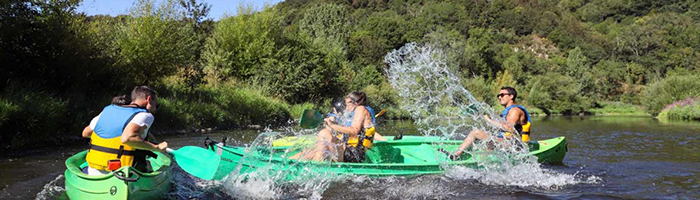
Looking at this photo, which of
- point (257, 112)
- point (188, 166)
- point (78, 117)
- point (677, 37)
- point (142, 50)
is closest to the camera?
point (188, 166)

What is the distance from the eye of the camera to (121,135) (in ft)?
15.8

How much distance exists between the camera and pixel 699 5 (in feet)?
271

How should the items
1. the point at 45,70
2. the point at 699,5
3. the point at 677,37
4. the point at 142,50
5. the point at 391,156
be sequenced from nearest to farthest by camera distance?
the point at 391,156
the point at 45,70
the point at 142,50
the point at 677,37
the point at 699,5

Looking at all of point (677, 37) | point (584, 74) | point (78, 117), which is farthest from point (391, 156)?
point (677, 37)

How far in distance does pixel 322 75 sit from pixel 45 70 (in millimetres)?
13661

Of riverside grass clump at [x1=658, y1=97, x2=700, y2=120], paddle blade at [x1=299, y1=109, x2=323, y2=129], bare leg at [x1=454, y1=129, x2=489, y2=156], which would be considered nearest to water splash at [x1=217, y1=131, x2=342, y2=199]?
paddle blade at [x1=299, y1=109, x2=323, y2=129]

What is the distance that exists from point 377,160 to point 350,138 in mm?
1241

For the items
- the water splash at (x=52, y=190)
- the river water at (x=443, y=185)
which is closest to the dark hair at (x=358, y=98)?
the river water at (x=443, y=185)

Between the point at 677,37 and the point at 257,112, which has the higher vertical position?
the point at 677,37

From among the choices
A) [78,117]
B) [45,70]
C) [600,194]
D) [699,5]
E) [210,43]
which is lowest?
[600,194]

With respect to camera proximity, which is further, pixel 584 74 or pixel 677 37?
pixel 677 37

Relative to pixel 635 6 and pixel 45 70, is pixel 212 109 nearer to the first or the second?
pixel 45 70

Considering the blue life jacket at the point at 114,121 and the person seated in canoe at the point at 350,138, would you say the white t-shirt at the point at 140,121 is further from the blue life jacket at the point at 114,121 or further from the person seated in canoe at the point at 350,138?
the person seated in canoe at the point at 350,138

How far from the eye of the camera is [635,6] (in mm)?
89438
